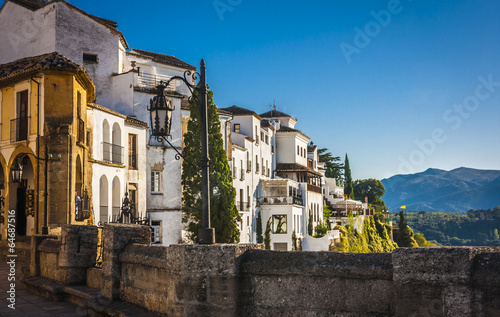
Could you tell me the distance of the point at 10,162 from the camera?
26.2m

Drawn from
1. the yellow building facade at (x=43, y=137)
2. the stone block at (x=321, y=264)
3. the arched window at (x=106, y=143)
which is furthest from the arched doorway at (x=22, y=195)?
the stone block at (x=321, y=264)

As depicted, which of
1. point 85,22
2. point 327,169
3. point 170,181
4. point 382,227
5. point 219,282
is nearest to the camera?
point 219,282

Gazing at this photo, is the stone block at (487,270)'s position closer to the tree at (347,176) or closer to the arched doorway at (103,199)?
the arched doorway at (103,199)

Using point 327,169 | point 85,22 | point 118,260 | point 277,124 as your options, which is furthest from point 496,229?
point 118,260

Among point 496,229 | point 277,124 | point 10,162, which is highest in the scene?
point 277,124

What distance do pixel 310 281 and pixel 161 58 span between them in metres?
43.1

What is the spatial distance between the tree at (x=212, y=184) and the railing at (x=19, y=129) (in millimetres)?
14217

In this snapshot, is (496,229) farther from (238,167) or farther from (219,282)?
(219,282)

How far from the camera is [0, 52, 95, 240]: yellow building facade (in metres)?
23.5

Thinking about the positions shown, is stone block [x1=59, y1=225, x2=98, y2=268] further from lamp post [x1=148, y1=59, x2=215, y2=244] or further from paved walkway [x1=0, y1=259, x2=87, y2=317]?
lamp post [x1=148, y1=59, x2=215, y2=244]

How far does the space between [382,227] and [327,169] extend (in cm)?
1797

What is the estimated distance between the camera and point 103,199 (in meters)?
30.9

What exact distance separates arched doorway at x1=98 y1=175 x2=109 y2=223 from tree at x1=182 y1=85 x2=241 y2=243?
8.33 metres

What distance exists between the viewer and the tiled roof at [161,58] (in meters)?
44.5
